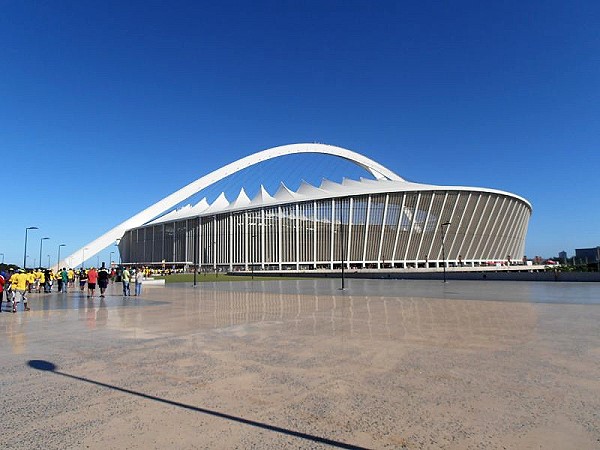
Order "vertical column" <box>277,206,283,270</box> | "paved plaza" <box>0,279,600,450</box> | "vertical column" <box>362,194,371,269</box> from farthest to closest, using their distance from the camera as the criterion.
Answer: "vertical column" <box>277,206,283,270</box> < "vertical column" <box>362,194,371,269</box> < "paved plaza" <box>0,279,600,450</box>

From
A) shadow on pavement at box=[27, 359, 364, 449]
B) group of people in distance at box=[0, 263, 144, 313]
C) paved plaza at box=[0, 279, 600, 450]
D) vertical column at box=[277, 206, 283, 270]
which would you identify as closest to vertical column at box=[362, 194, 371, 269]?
vertical column at box=[277, 206, 283, 270]

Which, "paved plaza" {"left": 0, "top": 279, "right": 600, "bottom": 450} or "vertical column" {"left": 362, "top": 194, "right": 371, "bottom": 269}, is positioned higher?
"vertical column" {"left": 362, "top": 194, "right": 371, "bottom": 269}

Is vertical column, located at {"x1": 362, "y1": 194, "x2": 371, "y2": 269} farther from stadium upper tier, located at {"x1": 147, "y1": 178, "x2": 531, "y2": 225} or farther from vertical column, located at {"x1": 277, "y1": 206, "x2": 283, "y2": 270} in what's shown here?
vertical column, located at {"x1": 277, "y1": 206, "x2": 283, "y2": 270}

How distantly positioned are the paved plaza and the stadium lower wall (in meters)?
54.9

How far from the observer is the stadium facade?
67.5 metres

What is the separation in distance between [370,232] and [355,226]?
101 inches

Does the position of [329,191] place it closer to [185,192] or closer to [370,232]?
[370,232]

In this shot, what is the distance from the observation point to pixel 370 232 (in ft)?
222

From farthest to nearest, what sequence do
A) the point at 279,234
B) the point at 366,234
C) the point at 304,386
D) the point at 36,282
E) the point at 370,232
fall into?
the point at 279,234 < the point at 370,232 < the point at 366,234 < the point at 36,282 < the point at 304,386

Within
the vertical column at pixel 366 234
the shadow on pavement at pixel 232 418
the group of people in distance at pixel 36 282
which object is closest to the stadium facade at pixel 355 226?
the vertical column at pixel 366 234

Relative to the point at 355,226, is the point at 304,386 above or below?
below

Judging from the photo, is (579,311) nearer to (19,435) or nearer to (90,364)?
(90,364)

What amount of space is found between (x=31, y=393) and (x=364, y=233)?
6407 centimetres

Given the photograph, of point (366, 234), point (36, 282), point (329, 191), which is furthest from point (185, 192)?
point (36, 282)
